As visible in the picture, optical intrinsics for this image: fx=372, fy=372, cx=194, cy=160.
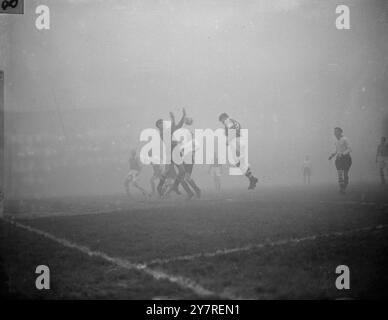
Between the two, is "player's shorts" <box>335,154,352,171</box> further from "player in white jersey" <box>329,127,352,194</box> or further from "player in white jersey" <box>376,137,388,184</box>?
"player in white jersey" <box>376,137,388,184</box>

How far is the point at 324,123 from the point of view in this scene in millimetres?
61406

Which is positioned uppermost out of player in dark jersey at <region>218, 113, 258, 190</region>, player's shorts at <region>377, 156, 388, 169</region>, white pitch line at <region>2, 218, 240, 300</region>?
player in dark jersey at <region>218, 113, 258, 190</region>

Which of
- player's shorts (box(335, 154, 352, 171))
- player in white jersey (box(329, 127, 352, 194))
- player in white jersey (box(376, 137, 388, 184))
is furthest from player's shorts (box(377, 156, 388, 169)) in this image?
player's shorts (box(335, 154, 352, 171))

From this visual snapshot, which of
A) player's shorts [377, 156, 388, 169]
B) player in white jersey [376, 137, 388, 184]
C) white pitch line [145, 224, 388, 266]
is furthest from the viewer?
player's shorts [377, 156, 388, 169]

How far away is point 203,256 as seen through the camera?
451 cm

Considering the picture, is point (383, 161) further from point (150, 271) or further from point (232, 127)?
point (150, 271)

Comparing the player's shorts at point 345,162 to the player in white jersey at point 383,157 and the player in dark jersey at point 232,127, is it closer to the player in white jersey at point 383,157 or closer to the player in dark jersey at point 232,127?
the player in dark jersey at point 232,127

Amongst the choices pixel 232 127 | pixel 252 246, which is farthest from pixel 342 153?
pixel 252 246

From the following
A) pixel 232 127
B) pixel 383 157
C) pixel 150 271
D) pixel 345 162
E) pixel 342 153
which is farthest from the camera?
pixel 383 157

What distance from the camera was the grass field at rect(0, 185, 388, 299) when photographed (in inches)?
133

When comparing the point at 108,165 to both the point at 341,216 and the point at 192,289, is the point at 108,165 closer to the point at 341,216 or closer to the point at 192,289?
the point at 341,216

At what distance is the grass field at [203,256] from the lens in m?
3.38
